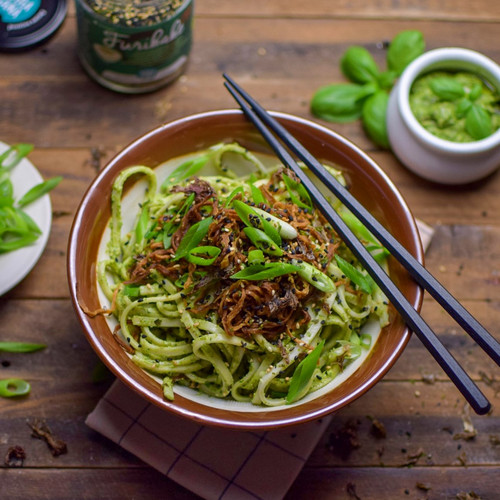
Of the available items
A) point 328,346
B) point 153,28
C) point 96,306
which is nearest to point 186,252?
point 96,306

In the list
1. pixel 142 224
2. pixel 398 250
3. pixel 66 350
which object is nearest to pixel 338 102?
pixel 398 250

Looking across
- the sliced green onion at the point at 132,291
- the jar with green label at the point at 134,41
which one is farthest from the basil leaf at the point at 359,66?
the sliced green onion at the point at 132,291

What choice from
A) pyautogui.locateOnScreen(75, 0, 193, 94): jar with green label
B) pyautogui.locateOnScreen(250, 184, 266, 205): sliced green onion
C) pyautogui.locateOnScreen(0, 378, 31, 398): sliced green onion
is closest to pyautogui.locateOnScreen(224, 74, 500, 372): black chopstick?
pyautogui.locateOnScreen(250, 184, 266, 205): sliced green onion

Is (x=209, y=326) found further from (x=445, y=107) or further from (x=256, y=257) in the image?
(x=445, y=107)

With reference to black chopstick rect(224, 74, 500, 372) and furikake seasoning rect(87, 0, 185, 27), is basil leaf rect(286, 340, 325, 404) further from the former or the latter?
furikake seasoning rect(87, 0, 185, 27)

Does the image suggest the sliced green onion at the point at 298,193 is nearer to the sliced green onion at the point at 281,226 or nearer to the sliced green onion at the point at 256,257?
the sliced green onion at the point at 281,226

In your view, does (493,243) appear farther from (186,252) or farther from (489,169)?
(186,252)
